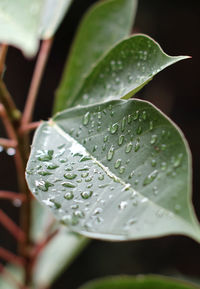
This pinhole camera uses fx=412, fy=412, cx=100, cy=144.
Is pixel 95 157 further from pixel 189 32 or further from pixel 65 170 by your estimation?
pixel 189 32

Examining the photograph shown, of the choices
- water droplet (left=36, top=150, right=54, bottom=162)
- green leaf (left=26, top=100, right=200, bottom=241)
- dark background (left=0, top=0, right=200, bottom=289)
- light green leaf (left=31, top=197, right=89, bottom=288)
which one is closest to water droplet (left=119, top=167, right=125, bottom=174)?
green leaf (left=26, top=100, right=200, bottom=241)

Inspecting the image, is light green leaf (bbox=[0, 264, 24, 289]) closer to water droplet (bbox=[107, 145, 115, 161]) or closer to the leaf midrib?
the leaf midrib

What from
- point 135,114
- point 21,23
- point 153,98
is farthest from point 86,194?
point 153,98

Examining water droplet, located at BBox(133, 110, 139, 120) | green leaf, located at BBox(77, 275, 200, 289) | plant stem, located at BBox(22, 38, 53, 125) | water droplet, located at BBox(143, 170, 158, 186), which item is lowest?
green leaf, located at BBox(77, 275, 200, 289)

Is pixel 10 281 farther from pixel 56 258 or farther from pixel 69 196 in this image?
pixel 69 196

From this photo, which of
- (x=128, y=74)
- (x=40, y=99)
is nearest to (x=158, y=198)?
(x=128, y=74)

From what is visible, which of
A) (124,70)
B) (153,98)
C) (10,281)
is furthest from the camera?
(153,98)
